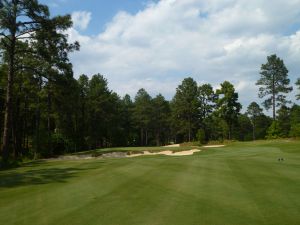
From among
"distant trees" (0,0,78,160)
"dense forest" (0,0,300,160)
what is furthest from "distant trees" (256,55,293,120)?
"distant trees" (0,0,78,160)

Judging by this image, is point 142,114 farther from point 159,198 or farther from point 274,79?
point 159,198

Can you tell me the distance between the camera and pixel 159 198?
8.23 meters

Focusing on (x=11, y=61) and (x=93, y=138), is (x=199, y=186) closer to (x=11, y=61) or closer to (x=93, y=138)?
(x=11, y=61)

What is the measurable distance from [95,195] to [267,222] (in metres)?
4.43

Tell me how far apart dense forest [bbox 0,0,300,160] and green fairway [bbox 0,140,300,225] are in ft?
54.3

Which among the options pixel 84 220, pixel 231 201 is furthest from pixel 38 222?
pixel 231 201

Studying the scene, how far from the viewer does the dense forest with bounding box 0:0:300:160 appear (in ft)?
91.0

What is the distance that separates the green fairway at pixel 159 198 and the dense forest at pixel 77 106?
16.5m

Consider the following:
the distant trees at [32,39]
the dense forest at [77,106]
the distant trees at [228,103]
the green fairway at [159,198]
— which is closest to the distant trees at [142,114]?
the dense forest at [77,106]

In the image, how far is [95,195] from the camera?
349 inches

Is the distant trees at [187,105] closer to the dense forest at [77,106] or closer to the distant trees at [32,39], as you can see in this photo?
the dense forest at [77,106]

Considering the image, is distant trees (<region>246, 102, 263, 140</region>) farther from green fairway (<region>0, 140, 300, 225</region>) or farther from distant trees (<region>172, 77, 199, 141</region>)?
green fairway (<region>0, 140, 300, 225</region>)

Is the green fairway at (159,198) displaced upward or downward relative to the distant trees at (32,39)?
downward

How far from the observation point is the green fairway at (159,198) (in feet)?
21.9
